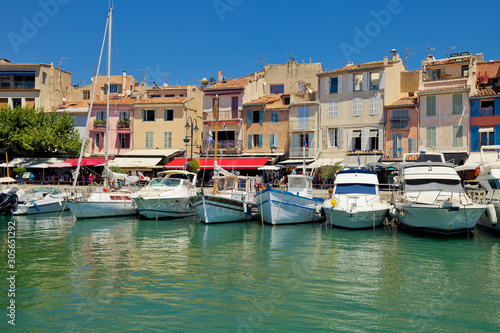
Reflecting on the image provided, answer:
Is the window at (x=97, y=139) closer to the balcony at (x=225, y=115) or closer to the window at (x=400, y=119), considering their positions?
the balcony at (x=225, y=115)

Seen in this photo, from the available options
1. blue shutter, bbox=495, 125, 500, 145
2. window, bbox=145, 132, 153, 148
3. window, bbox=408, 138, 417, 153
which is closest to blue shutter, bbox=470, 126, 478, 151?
blue shutter, bbox=495, 125, 500, 145

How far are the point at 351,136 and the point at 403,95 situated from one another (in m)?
7.35

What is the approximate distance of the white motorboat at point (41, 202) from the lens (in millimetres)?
31984

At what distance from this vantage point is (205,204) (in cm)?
2719

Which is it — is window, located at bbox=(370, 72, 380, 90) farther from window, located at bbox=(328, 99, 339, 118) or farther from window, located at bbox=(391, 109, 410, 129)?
window, located at bbox=(328, 99, 339, 118)

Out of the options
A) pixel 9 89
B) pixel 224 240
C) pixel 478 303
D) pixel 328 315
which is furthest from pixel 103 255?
pixel 9 89

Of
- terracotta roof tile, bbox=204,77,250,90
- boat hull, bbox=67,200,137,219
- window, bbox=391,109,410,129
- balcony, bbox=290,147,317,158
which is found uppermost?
terracotta roof tile, bbox=204,77,250,90

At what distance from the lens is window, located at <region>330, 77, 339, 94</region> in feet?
151

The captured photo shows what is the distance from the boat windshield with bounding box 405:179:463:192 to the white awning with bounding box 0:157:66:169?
36712mm

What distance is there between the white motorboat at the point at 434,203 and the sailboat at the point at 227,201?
8.79m

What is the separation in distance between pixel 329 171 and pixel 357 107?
917 cm

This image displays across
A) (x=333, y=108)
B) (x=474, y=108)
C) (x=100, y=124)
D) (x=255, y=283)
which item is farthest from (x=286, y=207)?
(x=100, y=124)

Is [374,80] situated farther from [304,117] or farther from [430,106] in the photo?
[304,117]

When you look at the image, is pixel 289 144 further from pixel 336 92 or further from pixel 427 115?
pixel 427 115
